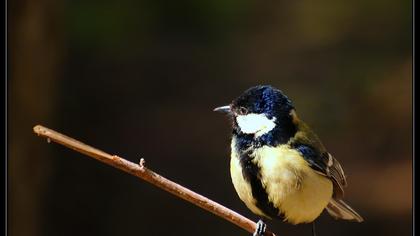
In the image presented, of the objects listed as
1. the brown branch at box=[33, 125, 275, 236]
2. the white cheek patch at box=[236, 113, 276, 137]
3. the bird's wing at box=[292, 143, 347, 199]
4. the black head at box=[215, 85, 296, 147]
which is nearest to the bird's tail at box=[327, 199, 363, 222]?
the bird's wing at box=[292, 143, 347, 199]

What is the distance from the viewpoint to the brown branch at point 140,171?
2.00 meters

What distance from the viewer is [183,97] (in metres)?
6.32

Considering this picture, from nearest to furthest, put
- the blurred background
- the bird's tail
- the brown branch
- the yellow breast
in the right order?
the brown branch, the yellow breast, the bird's tail, the blurred background

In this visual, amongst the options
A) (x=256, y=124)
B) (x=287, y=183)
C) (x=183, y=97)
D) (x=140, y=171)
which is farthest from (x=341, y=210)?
(x=183, y=97)

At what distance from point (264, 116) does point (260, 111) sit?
3cm

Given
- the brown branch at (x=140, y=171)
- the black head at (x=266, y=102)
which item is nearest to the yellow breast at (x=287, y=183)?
the black head at (x=266, y=102)

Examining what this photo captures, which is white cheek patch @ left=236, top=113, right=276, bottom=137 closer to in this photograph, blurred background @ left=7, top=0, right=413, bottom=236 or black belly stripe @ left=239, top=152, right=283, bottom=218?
black belly stripe @ left=239, top=152, right=283, bottom=218

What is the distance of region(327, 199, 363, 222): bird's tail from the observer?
3014 mm

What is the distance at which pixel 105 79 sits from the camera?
623 centimetres

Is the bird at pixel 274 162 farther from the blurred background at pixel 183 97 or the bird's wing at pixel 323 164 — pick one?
the blurred background at pixel 183 97

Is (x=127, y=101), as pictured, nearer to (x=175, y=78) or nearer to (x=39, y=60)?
(x=175, y=78)

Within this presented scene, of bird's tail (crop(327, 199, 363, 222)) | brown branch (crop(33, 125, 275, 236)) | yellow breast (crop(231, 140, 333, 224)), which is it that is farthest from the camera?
bird's tail (crop(327, 199, 363, 222))

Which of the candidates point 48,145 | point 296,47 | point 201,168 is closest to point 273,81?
point 296,47

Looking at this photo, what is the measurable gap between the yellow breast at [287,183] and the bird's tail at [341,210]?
0.34m
